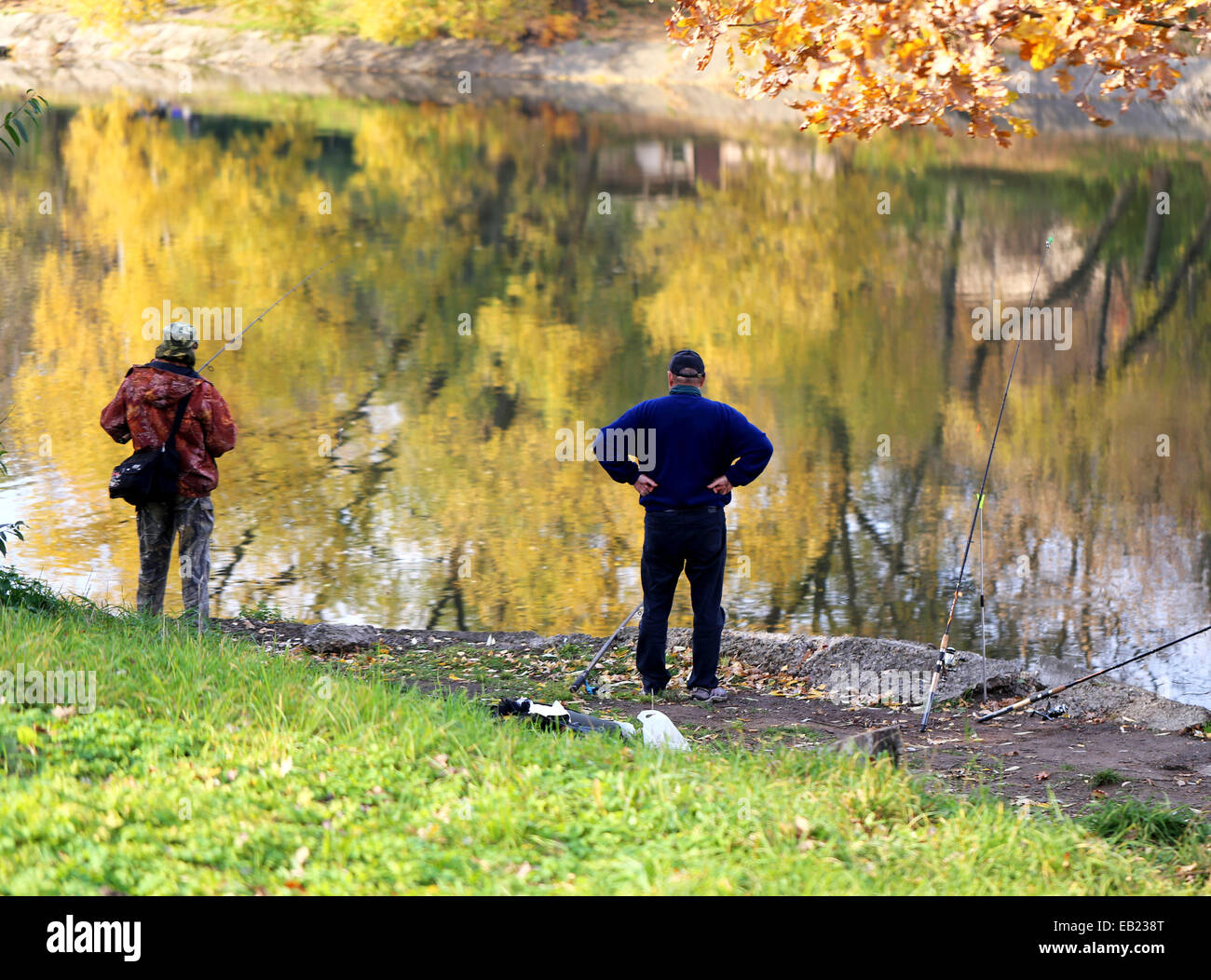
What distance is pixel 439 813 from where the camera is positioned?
188 inches

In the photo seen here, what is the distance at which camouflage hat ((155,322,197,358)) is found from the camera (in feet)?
26.3

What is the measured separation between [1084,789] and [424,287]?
18.7 meters

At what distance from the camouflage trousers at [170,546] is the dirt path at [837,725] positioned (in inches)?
24.6

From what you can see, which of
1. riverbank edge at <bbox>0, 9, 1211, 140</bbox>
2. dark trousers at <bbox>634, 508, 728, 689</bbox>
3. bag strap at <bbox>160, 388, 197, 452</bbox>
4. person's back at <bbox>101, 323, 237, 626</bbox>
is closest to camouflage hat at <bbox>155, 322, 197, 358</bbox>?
Result: person's back at <bbox>101, 323, 237, 626</bbox>

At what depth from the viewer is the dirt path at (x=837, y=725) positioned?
631cm

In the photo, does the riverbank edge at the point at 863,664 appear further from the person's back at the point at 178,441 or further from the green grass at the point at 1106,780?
the green grass at the point at 1106,780

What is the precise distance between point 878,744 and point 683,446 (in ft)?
7.99

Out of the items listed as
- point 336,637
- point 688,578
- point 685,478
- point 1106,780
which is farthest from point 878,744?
point 336,637

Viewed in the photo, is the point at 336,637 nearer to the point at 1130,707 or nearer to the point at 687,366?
the point at 687,366

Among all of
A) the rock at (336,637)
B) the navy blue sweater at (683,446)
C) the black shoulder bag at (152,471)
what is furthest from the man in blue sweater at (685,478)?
the black shoulder bag at (152,471)

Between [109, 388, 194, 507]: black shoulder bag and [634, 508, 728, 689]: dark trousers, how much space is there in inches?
115

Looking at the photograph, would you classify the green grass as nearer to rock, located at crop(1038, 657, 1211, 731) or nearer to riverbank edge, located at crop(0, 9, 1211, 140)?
rock, located at crop(1038, 657, 1211, 731)

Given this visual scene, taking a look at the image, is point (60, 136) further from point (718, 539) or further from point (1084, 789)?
point (1084, 789)
